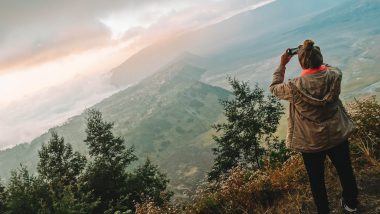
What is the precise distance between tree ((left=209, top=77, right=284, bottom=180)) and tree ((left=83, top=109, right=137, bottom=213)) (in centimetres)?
1004

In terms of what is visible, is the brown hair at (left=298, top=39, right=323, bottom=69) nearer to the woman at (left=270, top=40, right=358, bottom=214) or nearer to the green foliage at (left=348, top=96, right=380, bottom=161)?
the woman at (left=270, top=40, right=358, bottom=214)

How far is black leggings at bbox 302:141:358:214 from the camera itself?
16.5ft

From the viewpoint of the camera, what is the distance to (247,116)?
131 feet

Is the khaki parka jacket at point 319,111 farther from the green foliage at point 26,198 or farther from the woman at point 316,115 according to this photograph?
the green foliage at point 26,198

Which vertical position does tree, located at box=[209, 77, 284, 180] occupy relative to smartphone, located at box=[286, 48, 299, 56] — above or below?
below

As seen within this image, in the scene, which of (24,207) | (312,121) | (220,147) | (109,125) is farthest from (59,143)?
(312,121)

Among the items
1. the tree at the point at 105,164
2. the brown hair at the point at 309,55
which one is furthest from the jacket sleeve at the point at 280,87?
the tree at the point at 105,164

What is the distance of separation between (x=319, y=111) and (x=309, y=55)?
76cm

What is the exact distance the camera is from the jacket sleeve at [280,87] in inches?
199

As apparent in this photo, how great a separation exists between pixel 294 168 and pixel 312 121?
2.39 m

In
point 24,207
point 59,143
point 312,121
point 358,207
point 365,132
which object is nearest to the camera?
point 312,121

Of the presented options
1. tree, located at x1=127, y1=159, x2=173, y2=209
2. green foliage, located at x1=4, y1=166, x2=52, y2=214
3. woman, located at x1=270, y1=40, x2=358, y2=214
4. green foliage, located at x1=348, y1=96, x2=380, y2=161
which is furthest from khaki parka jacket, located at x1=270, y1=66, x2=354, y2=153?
tree, located at x1=127, y1=159, x2=173, y2=209

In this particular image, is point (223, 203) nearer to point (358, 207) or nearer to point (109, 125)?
point (358, 207)

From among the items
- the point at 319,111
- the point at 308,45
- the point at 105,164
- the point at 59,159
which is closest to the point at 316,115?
the point at 319,111
